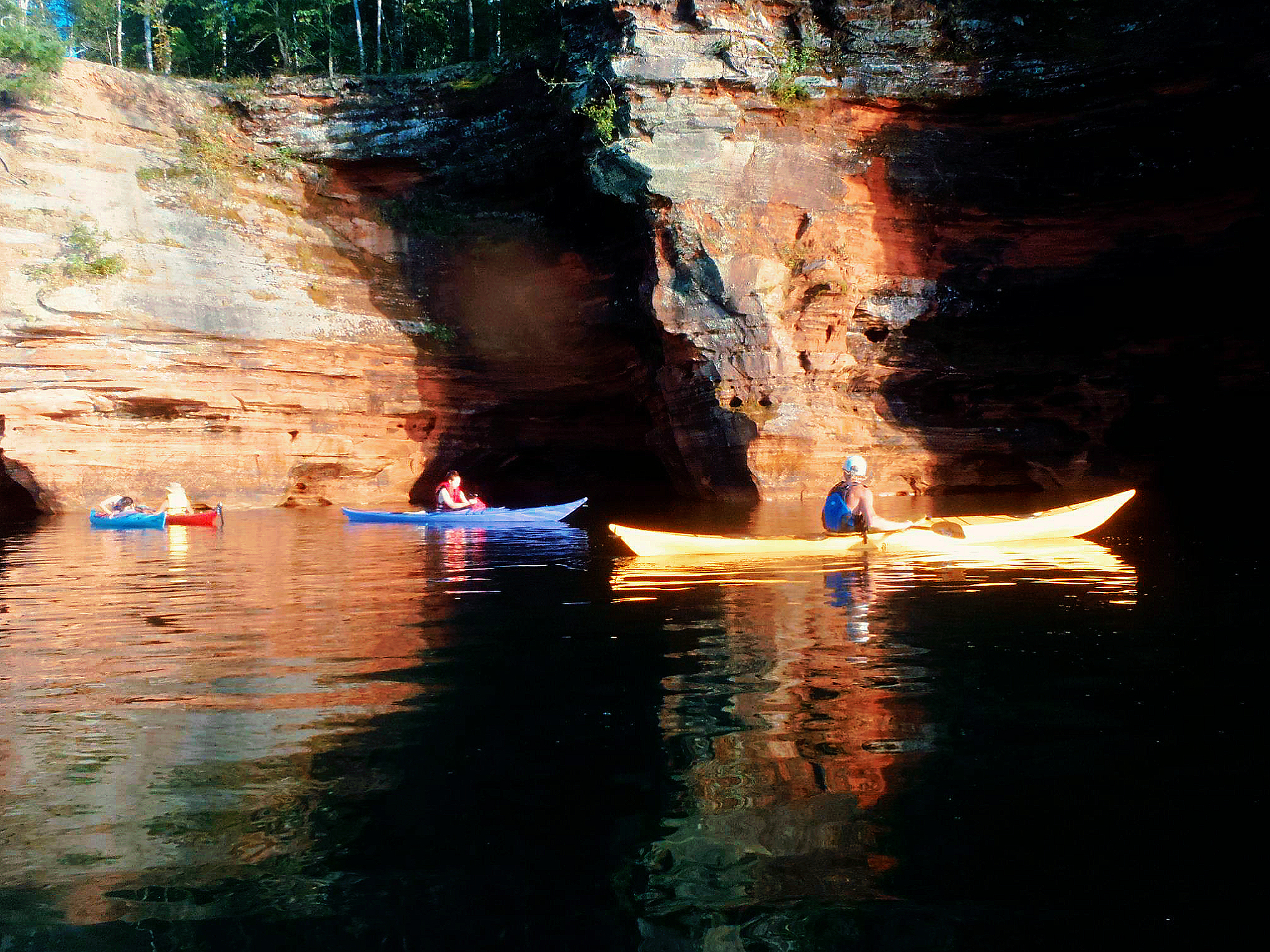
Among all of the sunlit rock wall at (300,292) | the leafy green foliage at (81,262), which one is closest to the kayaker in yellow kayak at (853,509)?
the sunlit rock wall at (300,292)

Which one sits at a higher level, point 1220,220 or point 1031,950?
point 1220,220

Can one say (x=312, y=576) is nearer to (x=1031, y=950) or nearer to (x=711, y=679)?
(x=711, y=679)

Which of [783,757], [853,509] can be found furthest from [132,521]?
[783,757]

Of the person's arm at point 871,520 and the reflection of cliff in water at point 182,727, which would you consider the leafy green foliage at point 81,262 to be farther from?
the person's arm at point 871,520

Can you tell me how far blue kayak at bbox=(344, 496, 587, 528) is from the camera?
53.6ft

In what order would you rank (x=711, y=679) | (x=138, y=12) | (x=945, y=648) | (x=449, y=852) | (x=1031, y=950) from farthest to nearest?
1. (x=138, y=12)
2. (x=945, y=648)
3. (x=711, y=679)
4. (x=449, y=852)
5. (x=1031, y=950)

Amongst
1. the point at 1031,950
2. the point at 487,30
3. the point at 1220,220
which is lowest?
the point at 1031,950

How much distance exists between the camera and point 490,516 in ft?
53.8

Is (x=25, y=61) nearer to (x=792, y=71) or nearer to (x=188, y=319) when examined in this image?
(x=188, y=319)

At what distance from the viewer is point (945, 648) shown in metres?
5.08

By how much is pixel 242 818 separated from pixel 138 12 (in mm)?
32169

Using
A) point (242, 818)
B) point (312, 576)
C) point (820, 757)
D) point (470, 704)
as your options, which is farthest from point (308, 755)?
point (312, 576)

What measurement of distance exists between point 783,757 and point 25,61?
24914mm

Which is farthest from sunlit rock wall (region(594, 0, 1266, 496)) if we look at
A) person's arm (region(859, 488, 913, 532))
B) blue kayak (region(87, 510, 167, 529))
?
blue kayak (region(87, 510, 167, 529))
